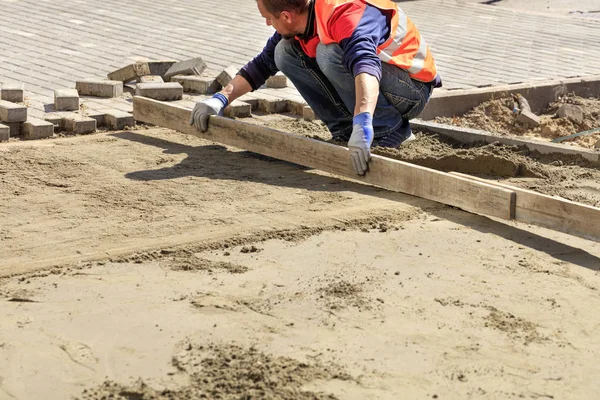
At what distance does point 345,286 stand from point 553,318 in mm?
848

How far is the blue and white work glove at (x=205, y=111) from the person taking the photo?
6078mm

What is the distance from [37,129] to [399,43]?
8.51 ft

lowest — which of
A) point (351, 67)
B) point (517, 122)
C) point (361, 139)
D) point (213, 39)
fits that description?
point (517, 122)

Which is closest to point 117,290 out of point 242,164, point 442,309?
point 442,309

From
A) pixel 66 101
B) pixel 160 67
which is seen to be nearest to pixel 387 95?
pixel 66 101

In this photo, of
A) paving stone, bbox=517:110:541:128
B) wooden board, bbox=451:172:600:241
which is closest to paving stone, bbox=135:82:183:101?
paving stone, bbox=517:110:541:128

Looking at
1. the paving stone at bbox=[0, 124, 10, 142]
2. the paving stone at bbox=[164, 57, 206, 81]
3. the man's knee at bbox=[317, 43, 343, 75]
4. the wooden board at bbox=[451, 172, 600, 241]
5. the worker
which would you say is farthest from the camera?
the paving stone at bbox=[164, 57, 206, 81]

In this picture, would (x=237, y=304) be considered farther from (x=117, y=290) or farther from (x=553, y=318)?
(x=553, y=318)

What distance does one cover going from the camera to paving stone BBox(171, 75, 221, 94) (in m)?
7.71

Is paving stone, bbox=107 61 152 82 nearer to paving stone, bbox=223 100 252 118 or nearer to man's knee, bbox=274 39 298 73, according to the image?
paving stone, bbox=223 100 252 118

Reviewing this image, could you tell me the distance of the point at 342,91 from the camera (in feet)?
19.0

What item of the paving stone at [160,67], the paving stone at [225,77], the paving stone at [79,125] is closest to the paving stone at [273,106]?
the paving stone at [225,77]

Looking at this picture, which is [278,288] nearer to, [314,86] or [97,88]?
[314,86]

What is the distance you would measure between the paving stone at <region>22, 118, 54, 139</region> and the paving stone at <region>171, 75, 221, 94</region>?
166 cm
